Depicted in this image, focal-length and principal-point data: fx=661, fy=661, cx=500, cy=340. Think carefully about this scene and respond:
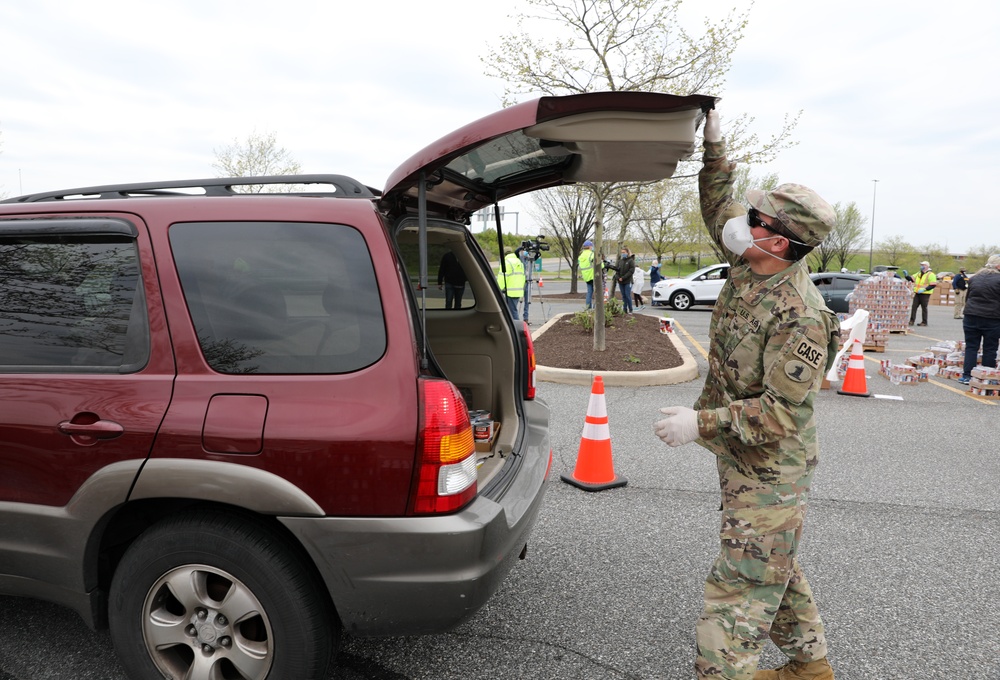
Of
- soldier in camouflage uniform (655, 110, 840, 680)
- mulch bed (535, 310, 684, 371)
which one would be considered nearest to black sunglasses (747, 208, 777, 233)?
soldier in camouflage uniform (655, 110, 840, 680)

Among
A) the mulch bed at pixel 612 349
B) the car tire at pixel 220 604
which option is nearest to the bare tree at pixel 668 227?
the mulch bed at pixel 612 349

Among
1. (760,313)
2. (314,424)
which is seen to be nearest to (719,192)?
(760,313)

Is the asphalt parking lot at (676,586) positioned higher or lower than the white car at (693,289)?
lower

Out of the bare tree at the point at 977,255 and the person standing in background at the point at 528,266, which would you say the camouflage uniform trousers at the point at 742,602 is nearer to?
the person standing in background at the point at 528,266

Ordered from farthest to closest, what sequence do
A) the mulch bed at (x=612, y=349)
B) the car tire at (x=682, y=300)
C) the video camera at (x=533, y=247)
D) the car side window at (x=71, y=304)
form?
the car tire at (x=682, y=300) → the video camera at (x=533, y=247) → the mulch bed at (x=612, y=349) → the car side window at (x=71, y=304)

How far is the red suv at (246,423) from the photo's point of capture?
2.11 meters

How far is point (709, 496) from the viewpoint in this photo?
15.1 ft

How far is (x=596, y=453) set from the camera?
4.71 meters

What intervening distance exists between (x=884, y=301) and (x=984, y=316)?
550 cm

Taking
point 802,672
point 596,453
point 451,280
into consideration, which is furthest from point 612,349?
point 802,672

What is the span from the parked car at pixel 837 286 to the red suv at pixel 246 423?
65.8 ft

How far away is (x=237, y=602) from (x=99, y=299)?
1.19m

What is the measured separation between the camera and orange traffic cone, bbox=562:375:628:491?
463cm

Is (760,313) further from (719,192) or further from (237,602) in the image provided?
(237,602)
